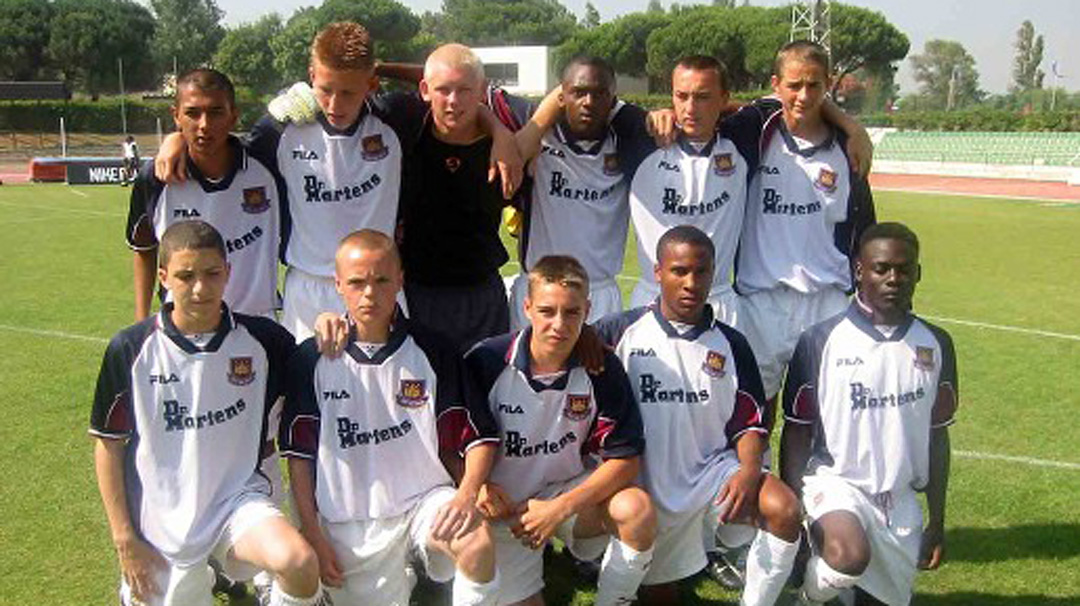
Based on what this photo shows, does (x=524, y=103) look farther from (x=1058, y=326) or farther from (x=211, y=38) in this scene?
(x=211, y=38)

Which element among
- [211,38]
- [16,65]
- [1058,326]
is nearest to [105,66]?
[16,65]

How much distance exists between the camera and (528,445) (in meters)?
3.55

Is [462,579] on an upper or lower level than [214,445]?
lower

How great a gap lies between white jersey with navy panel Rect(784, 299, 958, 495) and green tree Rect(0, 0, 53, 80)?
67452 millimetres

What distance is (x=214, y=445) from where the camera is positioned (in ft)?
10.9

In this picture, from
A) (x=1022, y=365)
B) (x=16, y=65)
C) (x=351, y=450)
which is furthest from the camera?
(x=16, y=65)

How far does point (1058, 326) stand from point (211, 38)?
80595mm

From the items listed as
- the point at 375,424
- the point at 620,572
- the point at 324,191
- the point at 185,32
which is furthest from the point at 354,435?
the point at 185,32

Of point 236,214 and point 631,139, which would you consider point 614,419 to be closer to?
point 631,139

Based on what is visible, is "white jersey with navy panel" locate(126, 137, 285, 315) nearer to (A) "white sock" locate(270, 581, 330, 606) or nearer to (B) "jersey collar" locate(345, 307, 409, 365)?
(B) "jersey collar" locate(345, 307, 409, 365)

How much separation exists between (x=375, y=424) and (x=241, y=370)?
0.49 metres

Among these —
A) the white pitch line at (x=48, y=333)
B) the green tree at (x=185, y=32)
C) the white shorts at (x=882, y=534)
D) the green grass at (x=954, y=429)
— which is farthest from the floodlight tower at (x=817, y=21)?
the green tree at (x=185, y=32)

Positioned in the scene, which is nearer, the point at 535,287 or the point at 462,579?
the point at 462,579

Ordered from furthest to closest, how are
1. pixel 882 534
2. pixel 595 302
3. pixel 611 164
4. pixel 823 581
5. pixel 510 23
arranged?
pixel 510 23 < pixel 595 302 < pixel 611 164 < pixel 882 534 < pixel 823 581
